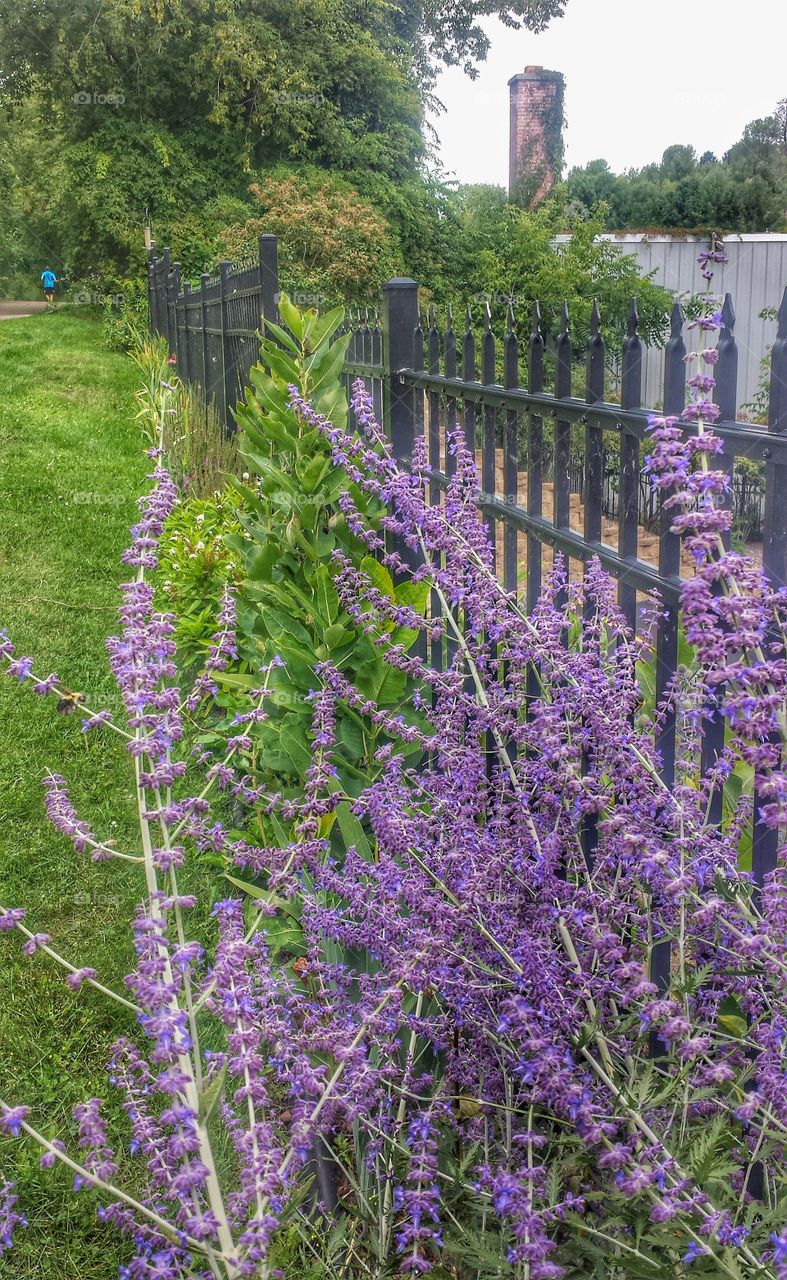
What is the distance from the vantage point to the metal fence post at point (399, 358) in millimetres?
4039

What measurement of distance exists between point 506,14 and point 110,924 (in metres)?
33.8

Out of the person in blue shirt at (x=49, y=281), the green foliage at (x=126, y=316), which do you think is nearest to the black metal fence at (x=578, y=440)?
the green foliage at (x=126, y=316)

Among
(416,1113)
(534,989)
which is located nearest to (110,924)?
(416,1113)

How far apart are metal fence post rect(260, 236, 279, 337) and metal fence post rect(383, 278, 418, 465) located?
2.88 metres

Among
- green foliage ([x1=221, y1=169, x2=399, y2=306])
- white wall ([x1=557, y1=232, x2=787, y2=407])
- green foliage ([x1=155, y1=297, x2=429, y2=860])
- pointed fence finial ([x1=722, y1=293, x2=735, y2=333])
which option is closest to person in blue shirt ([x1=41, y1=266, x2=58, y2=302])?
green foliage ([x1=221, y1=169, x2=399, y2=306])

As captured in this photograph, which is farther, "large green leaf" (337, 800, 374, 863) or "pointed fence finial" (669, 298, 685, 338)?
"large green leaf" (337, 800, 374, 863)

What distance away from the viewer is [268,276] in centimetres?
704

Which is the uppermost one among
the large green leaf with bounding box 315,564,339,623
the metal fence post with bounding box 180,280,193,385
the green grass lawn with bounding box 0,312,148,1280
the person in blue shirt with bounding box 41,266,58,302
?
the person in blue shirt with bounding box 41,266,58,302

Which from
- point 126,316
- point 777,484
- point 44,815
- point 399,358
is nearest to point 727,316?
point 777,484

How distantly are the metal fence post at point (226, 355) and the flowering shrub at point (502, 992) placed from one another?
643cm

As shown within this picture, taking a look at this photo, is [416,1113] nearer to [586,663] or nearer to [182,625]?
[586,663]

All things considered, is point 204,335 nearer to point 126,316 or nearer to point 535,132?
point 126,316

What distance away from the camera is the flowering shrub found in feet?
5.10

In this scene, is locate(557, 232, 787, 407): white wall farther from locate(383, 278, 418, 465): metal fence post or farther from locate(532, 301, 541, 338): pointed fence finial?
locate(532, 301, 541, 338): pointed fence finial
